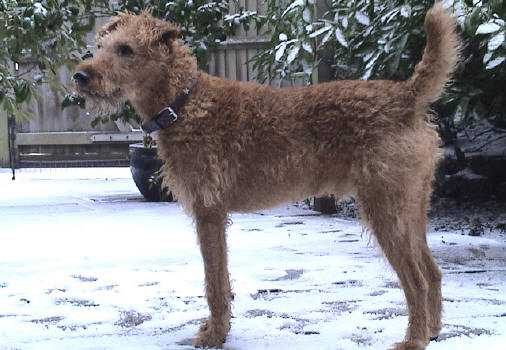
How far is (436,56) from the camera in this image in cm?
275

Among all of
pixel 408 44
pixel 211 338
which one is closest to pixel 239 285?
pixel 211 338

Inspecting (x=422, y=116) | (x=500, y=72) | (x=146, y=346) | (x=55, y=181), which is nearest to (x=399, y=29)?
(x=500, y=72)

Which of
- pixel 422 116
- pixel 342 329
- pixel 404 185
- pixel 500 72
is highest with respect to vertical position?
pixel 500 72

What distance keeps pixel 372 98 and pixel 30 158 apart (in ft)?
29.9

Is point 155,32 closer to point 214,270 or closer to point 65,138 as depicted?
point 214,270

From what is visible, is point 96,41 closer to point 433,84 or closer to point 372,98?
point 372,98

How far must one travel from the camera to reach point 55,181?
10.6 metres

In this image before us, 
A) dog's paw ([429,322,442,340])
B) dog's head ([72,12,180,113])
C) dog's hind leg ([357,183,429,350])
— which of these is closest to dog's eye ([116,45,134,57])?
dog's head ([72,12,180,113])

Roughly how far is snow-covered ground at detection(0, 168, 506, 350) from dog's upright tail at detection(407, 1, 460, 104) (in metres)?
1.19

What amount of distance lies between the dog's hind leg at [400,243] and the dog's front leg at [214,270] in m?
0.70

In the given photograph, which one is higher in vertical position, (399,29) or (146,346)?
(399,29)

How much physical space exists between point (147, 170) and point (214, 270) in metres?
4.94

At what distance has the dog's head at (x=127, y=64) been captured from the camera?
284cm

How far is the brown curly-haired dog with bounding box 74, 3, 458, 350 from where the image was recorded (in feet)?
9.05
